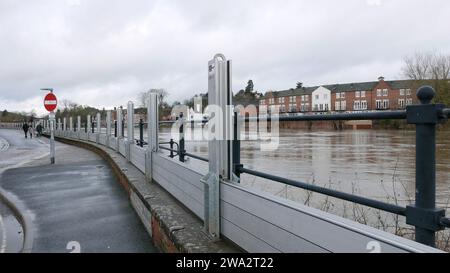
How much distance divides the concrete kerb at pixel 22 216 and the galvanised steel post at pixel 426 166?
15.2ft

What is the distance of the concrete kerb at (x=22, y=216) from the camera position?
531cm

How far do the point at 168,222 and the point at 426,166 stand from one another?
3.17m

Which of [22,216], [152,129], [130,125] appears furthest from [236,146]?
[130,125]

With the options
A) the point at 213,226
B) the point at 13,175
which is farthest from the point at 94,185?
the point at 213,226

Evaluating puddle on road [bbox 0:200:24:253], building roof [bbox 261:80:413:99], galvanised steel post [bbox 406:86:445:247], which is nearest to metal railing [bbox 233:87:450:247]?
galvanised steel post [bbox 406:86:445:247]

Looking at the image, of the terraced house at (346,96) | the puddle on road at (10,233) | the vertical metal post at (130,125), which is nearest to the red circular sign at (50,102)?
the vertical metal post at (130,125)

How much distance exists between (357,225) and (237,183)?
1698 mm

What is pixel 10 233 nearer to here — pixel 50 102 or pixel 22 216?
pixel 22 216

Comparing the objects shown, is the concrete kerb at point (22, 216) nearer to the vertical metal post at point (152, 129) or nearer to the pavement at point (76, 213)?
the pavement at point (76, 213)

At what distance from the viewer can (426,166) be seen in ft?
6.69

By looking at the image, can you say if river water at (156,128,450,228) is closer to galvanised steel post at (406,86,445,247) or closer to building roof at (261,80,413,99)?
galvanised steel post at (406,86,445,247)

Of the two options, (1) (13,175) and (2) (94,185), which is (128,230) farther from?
(1) (13,175)

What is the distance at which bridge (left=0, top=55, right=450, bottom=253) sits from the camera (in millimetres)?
2041
